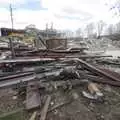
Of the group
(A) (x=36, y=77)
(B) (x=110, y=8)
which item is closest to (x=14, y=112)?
(A) (x=36, y=77)

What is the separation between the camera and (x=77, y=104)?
2.96 metres

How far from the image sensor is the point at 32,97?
3.02 m

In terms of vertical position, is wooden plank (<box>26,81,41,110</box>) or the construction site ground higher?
wooden plank (<box>26,81,41,110</box>)

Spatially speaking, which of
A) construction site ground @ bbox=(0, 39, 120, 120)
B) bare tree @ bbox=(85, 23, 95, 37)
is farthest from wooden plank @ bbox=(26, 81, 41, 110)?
bare tree @ bbox=(85, 23, 95, 37)

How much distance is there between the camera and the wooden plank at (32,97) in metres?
2.76

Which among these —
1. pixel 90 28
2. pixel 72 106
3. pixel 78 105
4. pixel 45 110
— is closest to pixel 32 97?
pixel 45 110

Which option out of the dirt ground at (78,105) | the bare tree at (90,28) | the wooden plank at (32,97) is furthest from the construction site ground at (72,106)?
the bare tree at (90,28)

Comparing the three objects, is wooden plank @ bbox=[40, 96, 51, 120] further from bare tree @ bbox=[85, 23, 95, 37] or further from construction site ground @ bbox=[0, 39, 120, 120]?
bare tree @ bbox=[85, 23, 95, 37]

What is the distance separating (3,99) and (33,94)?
0.80 m

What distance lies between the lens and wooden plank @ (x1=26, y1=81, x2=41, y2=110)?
2756 mm

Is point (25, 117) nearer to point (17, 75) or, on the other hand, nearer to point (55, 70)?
point (17, 75)

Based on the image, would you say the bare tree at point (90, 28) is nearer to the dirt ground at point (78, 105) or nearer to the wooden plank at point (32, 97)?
the dirt ground at point (78, 105)

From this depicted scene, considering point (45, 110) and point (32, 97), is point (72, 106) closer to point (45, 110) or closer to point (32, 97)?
point (45, 110)

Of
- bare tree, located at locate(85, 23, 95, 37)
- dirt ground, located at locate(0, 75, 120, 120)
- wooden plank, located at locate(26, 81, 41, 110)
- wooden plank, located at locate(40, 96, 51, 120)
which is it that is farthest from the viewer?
bare tree, located at locate(85, 23, 95, 37)
